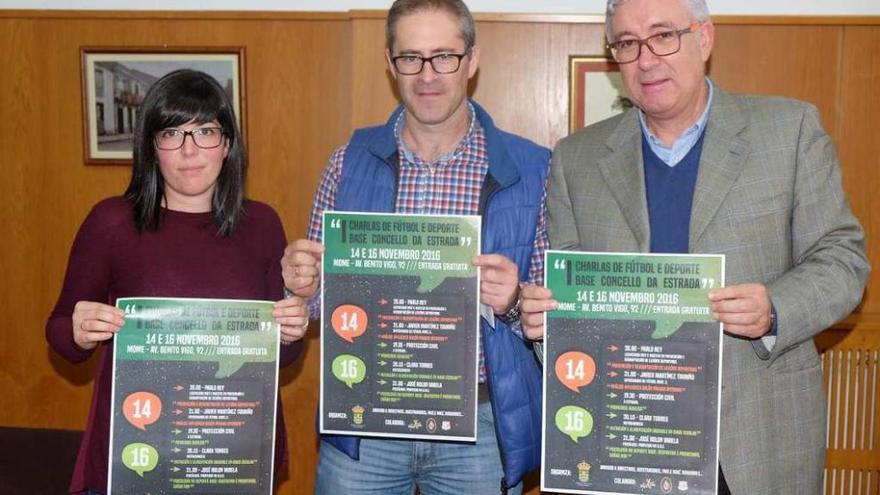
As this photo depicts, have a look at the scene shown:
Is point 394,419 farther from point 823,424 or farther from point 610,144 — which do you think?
point 823,424

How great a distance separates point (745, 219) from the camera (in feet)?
7.57

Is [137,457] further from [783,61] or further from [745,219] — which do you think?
[783,61]

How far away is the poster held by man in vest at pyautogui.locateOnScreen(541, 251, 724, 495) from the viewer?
2.18 meters

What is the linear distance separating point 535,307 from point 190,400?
943 millimetres

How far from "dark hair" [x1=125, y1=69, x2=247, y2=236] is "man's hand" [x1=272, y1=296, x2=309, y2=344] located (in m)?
0.32

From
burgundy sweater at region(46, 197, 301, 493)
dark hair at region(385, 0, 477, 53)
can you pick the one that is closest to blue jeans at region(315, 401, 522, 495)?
burgundy sweater at region(46, 197, 301, 493)

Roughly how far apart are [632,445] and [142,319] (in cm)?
132

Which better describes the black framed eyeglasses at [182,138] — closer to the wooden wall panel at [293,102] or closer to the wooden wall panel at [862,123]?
the wooden wall panel at [293,102]

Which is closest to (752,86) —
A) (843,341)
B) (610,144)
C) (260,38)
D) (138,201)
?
(843,341)

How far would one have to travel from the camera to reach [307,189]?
4.70 metres

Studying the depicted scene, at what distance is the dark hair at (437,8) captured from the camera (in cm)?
257

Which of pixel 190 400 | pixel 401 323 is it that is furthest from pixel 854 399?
pixel 190 400

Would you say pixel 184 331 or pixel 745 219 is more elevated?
pixel 745 219

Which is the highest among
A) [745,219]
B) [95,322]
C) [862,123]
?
[862,123]
